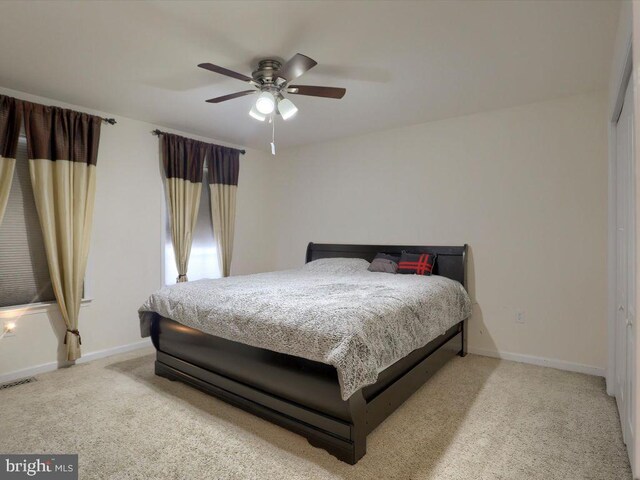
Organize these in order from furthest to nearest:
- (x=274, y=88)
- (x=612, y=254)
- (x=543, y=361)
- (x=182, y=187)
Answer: (x=182, y=187) < (x=543, y=361) < (x=612, y=254) < (x=274, y=88)

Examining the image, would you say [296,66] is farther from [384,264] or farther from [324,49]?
[384,264]

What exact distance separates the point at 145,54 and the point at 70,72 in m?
0.75

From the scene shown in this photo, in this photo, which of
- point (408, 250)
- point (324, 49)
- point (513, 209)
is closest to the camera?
point (324, 49)

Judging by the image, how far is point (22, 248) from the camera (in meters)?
3.13

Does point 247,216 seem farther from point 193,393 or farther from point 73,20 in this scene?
point 73,20

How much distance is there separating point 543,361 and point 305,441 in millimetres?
2521

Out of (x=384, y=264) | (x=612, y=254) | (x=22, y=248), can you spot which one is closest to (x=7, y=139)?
(x=22, y=248)

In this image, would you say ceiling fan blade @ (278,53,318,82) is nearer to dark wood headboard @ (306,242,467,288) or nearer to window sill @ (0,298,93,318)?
dark wood headboard @ (306,242,467,288)

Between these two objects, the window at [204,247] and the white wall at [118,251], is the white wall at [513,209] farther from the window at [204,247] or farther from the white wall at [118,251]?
the white wall at [118,251]

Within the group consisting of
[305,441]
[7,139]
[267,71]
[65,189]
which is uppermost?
[267,71]

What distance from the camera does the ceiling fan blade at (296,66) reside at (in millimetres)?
2029

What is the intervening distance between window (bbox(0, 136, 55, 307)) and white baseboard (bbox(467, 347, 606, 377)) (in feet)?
14.1

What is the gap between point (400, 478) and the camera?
1.74 m

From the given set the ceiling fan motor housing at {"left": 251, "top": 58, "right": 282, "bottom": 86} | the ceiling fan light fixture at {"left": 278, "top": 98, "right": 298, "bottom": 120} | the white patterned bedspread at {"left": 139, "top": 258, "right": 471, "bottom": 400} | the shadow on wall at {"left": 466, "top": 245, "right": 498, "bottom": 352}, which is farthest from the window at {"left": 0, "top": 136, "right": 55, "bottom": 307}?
the shadow on wall at {"left": 466, "top": 245, "right": 498, "bottom": 352}
